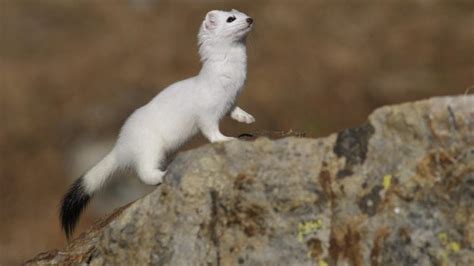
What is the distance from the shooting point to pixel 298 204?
5.48m

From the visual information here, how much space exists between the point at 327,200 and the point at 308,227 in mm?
176

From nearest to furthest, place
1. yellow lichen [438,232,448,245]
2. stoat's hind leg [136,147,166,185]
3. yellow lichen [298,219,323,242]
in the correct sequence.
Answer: yellow lichen [438,232,448,245] < yellow lichen [298,219,323,242] < stoat's hind leg [136,147,166,185]

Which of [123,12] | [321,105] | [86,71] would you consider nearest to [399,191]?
[321,105]

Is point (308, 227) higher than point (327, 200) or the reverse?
the reverse

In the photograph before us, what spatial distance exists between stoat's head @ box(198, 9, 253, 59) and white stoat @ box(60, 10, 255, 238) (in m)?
0.02

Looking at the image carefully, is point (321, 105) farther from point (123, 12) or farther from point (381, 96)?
point (123, 12)

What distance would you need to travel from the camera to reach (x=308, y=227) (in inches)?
214

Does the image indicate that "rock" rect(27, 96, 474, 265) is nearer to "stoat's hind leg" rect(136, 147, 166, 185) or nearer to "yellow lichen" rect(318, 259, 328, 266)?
"yellow lichen" rect(318, 259, 328, 266)

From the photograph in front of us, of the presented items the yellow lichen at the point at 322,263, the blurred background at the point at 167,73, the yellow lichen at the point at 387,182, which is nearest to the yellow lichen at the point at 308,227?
A: the yellow lichen at the point at 322,263

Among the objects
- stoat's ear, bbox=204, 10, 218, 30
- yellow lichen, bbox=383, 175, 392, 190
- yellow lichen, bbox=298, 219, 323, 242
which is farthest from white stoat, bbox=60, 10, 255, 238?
yellow lichen, bbox=383, 175, 392, 190

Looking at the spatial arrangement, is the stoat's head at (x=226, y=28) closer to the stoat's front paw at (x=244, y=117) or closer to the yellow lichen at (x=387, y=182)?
the stoat's front paw at (x=244, y=117)

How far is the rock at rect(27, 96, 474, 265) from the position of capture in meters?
5.16

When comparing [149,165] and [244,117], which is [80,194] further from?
[244,117]

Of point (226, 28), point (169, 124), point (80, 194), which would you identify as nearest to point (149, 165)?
point (169, 124)
